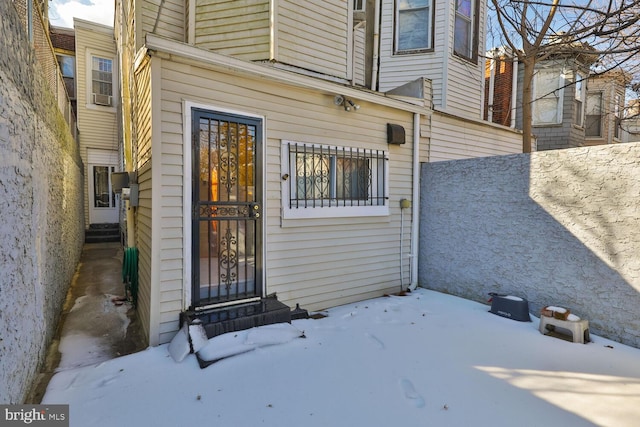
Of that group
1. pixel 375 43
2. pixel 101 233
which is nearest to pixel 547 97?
pixel 375 43

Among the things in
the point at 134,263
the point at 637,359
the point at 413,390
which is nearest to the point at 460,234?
the point at 637,359

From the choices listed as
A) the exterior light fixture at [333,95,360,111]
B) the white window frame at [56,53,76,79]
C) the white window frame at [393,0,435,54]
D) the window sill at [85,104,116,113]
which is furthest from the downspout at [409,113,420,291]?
the white window frame at [56,53,76,79]

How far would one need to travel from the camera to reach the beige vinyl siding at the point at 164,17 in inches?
195

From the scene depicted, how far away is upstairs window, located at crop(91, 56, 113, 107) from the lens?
1034 cm

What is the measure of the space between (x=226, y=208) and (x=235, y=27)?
3.33 meters

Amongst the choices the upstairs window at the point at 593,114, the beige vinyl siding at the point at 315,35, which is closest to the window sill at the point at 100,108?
the beige vinyl siding at the point at 315,35

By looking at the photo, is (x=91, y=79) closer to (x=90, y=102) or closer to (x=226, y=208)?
(x=90, y=102)

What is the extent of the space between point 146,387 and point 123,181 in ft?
10.3

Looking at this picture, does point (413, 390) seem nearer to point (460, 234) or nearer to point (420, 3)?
point (460, 234)

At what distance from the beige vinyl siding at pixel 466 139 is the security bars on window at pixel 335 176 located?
149 centimetres

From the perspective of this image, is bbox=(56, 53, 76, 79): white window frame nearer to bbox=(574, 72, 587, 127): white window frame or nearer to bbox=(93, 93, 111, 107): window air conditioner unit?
bbox=(93, 93, 111, 107): window air conditioner unit

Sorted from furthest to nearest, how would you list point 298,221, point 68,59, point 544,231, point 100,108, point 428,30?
point 68,59 < point 100,108 < point 428,30 < point 298,221 < point 544,231

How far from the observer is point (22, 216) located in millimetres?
2354

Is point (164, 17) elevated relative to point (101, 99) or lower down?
lower down
